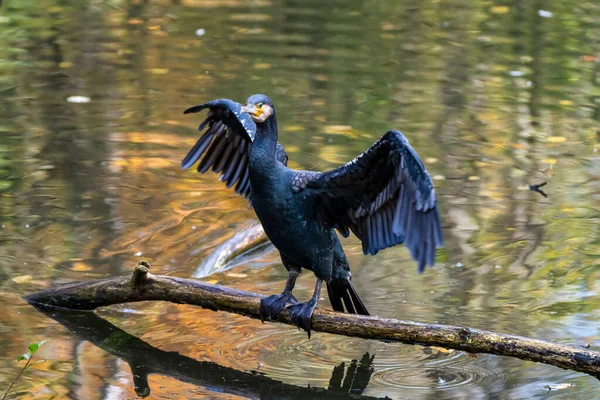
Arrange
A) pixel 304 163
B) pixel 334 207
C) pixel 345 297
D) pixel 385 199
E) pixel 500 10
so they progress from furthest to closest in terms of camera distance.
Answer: pixel 500 10 < pixel 304 163 < pixel 345 297 < pixel 334 207 < pixel 385 199

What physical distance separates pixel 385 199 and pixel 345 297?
2.73 feet

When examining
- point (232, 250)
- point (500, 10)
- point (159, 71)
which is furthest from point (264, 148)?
point (500, 10)

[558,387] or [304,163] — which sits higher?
[304,163]

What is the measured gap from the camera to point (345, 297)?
513cm

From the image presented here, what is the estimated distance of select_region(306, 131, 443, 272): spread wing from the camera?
4133 millimetres

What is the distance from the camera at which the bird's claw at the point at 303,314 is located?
4.78 m

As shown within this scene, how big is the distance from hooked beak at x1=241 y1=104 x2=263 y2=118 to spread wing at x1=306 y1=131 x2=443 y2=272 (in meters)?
0.43

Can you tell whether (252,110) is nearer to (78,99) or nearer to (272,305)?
(272,305)

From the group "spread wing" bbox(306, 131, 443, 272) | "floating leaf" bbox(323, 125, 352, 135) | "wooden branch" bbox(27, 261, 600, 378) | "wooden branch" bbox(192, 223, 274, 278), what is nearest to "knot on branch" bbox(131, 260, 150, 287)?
"wooden branch" bbox(27, 261, 600, 378)

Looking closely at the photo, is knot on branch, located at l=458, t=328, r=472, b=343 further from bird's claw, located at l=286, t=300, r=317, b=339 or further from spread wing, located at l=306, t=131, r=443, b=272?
bird's claw, located at l=286, t=300, r=317, b=339

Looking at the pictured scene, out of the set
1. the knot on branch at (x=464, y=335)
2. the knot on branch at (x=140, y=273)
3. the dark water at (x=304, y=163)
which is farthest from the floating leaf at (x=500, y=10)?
the knot on branch at (x=464, y=335)

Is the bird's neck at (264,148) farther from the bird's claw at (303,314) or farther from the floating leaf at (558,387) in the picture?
the floating leaf at (558,387)

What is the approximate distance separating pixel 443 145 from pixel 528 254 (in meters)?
2.45

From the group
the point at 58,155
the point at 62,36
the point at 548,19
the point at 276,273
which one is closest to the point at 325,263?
the point at 276,273
